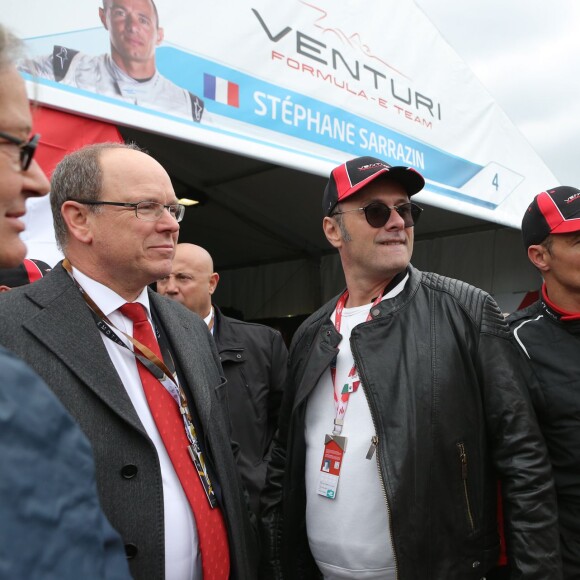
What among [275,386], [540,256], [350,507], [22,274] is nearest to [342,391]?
[350,507]

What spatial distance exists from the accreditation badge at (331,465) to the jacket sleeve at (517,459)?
18.2 inches

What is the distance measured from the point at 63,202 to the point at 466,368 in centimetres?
132

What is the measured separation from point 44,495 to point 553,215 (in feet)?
6.04

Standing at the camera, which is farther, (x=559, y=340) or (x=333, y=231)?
(x=333, y=231)

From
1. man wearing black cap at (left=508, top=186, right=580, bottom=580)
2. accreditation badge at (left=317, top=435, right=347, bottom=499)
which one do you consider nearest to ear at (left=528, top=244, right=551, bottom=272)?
man wearing black cap at (left=508, top=186, right=580, bottom=580)

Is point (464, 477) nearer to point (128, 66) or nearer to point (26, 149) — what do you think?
point (26, 149)

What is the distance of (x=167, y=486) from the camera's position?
1316mm

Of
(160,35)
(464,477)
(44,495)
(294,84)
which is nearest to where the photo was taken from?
(44,495)

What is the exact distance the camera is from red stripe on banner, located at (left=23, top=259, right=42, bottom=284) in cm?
218

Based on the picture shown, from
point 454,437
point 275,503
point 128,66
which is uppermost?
point 128,66

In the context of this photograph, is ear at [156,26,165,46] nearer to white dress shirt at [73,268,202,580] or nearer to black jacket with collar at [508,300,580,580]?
white dress shirt at [73,268,202,580]

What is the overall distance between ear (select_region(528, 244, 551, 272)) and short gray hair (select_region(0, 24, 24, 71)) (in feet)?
5.67

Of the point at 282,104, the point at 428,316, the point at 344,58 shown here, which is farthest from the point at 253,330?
the point at 344,58

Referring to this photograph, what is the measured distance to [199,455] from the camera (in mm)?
1462
